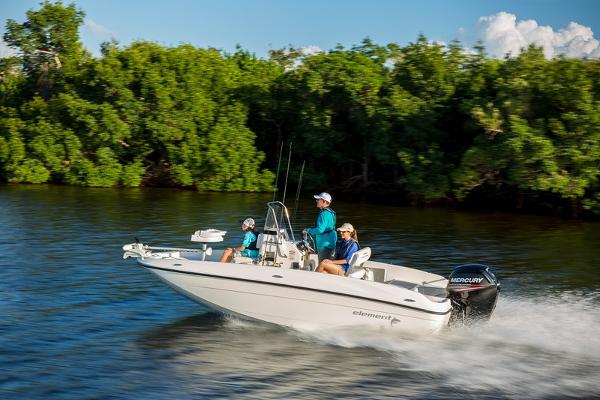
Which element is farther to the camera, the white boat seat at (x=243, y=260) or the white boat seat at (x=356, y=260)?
the white boat seat at (x=243, y=260)

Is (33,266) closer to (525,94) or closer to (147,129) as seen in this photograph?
(525,94)

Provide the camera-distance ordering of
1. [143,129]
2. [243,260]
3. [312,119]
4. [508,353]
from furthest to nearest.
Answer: [143,129], [312,119], [243,260], [508,353]

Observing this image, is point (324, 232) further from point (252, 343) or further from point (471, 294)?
point (471, 294)

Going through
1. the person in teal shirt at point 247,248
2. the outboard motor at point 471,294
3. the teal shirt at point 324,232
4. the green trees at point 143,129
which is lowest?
the outboard motor at point 471,294

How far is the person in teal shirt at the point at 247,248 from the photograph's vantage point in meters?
10.9

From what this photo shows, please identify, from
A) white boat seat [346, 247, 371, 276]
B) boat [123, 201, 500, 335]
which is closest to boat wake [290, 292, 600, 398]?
boat [123, 201, 500, 335]

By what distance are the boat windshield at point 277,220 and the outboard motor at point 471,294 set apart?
2311 mm

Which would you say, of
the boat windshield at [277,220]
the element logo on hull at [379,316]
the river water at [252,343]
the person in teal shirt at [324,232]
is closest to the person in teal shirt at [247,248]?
the boat windshield at [277,220]

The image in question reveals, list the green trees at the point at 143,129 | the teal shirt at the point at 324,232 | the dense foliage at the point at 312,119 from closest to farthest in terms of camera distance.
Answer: the teal shirt at the point at 324,232, the dense foliage at the point at 312,119, the green trees at the point at 143,129

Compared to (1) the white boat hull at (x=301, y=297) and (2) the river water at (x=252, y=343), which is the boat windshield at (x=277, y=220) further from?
(2) the river water at (x=252, y=343)

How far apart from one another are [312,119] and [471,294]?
23510 mm

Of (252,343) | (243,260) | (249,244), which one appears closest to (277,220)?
(249,244)

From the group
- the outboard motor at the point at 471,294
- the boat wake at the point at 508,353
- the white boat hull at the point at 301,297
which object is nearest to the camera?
the boat wake at the point at 508,353

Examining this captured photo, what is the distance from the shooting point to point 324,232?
35.5ft
